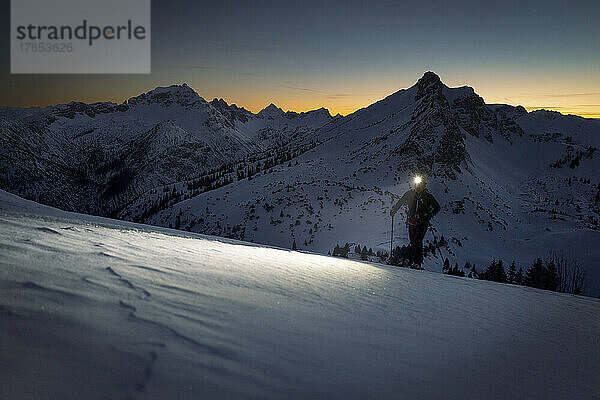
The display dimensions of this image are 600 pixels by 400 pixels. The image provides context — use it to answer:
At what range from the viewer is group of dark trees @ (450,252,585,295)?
1669cm

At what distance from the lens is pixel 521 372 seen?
109 inches

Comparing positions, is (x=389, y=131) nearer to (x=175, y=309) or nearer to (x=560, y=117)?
(x=175, y=309)

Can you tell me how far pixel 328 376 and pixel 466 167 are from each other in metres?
52.3

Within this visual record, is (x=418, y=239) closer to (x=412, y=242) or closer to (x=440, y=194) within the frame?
(x=412, y=242)

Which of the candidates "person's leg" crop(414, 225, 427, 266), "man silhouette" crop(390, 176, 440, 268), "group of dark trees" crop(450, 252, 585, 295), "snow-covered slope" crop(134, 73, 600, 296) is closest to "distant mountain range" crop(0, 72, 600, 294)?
"snow-covered slope" crop(134, 73, 600, 296)

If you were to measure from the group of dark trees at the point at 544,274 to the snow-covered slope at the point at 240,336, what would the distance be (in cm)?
1408

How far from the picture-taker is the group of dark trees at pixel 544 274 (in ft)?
54.7

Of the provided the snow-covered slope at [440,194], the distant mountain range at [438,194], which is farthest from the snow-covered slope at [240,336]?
the snow-covered slope at [440,194]

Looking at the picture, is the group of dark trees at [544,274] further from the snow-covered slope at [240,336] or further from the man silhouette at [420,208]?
the snow-covered slope at [240,336]

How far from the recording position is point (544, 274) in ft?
55.4

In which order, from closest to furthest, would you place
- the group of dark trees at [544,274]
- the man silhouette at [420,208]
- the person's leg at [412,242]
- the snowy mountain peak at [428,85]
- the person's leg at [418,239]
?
the man silhouette at [420,208]
the person's leg at [418,239]
the person's leg at [412,242]
the group of dark trees at [544,274]
the snowy mountain peak at [428,85]

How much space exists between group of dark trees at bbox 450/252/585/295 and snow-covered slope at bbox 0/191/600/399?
14080mm

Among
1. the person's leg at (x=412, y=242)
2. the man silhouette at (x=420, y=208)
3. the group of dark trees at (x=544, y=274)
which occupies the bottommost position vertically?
the group of dark trees at (x=544, y=274)

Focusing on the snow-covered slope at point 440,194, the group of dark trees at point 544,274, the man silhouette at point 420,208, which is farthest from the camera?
the snow-covered slope at point 440,194
